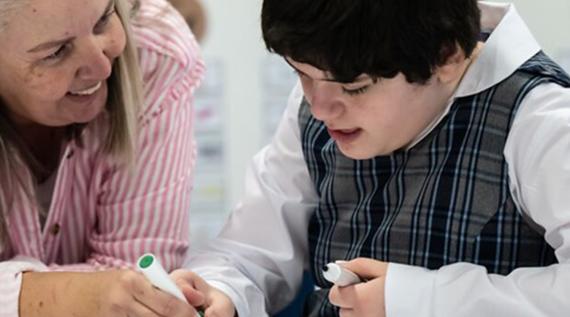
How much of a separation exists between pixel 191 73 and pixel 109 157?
0.50 ft

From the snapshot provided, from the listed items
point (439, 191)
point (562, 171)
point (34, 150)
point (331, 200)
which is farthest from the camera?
point (34, 150)

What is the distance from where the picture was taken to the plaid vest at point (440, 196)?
36.3 inches

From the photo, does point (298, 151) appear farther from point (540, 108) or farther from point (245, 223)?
point (540, 108)

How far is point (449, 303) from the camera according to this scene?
89cm

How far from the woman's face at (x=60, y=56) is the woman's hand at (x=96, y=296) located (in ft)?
0.62

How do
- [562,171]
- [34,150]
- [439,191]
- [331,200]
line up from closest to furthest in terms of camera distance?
1. [562,171]
2. [439,191]
3. [331,200]
4. [34,150]

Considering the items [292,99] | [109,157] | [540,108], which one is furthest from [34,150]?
[540,108]

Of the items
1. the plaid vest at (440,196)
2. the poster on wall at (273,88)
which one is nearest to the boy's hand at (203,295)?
the plaid vest at (440,196)

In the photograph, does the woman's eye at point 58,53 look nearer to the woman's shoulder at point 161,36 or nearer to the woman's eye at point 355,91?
the woman's shoulder at point 161,36

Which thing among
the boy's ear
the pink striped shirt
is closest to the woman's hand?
the pink striped shirt

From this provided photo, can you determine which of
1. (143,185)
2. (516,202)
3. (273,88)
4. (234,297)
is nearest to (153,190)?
(143,185)

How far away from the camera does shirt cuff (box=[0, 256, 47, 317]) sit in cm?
102

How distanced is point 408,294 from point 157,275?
0.79 feet

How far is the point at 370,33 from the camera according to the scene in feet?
2.81
